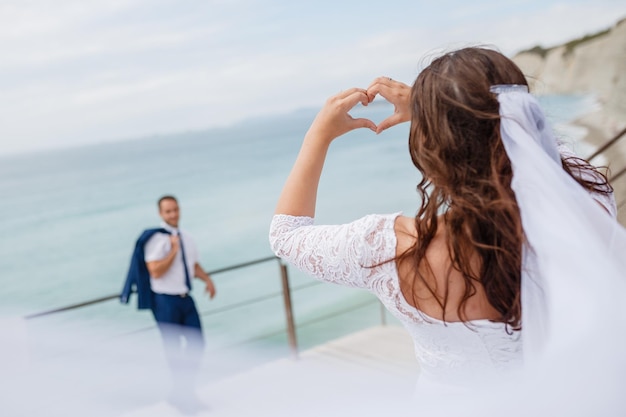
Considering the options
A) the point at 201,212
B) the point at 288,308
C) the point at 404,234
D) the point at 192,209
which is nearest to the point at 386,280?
the point at 404,234

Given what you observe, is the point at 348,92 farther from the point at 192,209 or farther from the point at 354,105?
the point at 192,209

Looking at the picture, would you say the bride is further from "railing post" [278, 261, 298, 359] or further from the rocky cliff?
the rocky cliff

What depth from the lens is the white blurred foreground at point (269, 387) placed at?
79 cm

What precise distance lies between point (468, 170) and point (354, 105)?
0.65ft

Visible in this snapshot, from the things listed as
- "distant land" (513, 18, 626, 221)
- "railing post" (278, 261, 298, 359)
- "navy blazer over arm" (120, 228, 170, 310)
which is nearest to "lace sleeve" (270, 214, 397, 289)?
"navy blazer over arm" (120, 228, 170, 310)

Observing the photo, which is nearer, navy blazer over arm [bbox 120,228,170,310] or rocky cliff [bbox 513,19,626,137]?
navy blazer over arm [bbox 120,228,170,310]

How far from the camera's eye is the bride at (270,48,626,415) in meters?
0.81

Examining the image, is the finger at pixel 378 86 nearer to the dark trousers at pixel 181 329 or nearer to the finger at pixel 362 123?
the finger at pixel 362 123

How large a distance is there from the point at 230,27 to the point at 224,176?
876 centimetres

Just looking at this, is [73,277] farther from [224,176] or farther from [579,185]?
[579,185]

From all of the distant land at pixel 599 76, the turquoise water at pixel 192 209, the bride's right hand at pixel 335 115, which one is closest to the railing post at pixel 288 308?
the bride's right hand at pixel 335 115

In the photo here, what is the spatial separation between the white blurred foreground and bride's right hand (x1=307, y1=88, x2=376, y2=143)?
388 mm

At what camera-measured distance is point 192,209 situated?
3231cm

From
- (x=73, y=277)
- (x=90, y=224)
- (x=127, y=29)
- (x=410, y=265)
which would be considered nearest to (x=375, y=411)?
(x=410, y=265)
